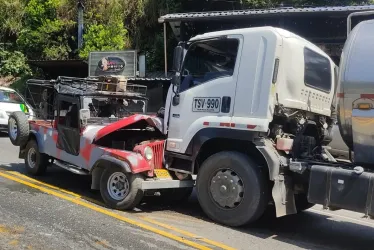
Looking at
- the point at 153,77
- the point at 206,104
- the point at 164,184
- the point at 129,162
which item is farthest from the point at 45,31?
the point at 206,104

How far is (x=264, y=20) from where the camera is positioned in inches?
633

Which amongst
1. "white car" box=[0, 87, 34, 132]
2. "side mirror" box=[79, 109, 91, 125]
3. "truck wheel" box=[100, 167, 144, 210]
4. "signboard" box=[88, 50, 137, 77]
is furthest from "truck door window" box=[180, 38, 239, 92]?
"signboard" box=[88, 50, 137, 77]

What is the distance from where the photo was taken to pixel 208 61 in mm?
6848

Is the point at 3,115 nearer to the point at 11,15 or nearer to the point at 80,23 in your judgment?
the point at 80,23

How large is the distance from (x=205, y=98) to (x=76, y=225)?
245cm

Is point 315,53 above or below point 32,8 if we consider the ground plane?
below

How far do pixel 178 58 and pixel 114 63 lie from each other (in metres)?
15.5

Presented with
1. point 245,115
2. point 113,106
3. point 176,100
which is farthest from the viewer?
point 113,106

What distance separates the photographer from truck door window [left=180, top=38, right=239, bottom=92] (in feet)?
21.5

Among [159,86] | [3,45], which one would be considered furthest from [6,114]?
[3,45]

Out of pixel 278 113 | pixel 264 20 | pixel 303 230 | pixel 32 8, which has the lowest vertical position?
pixel 303 230

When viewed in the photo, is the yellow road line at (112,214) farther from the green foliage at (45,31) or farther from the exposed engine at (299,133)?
the green foliage at (45,31)

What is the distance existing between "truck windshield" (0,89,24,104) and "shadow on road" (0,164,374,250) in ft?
29.1

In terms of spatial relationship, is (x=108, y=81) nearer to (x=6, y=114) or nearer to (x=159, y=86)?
(x=6, y=114)
